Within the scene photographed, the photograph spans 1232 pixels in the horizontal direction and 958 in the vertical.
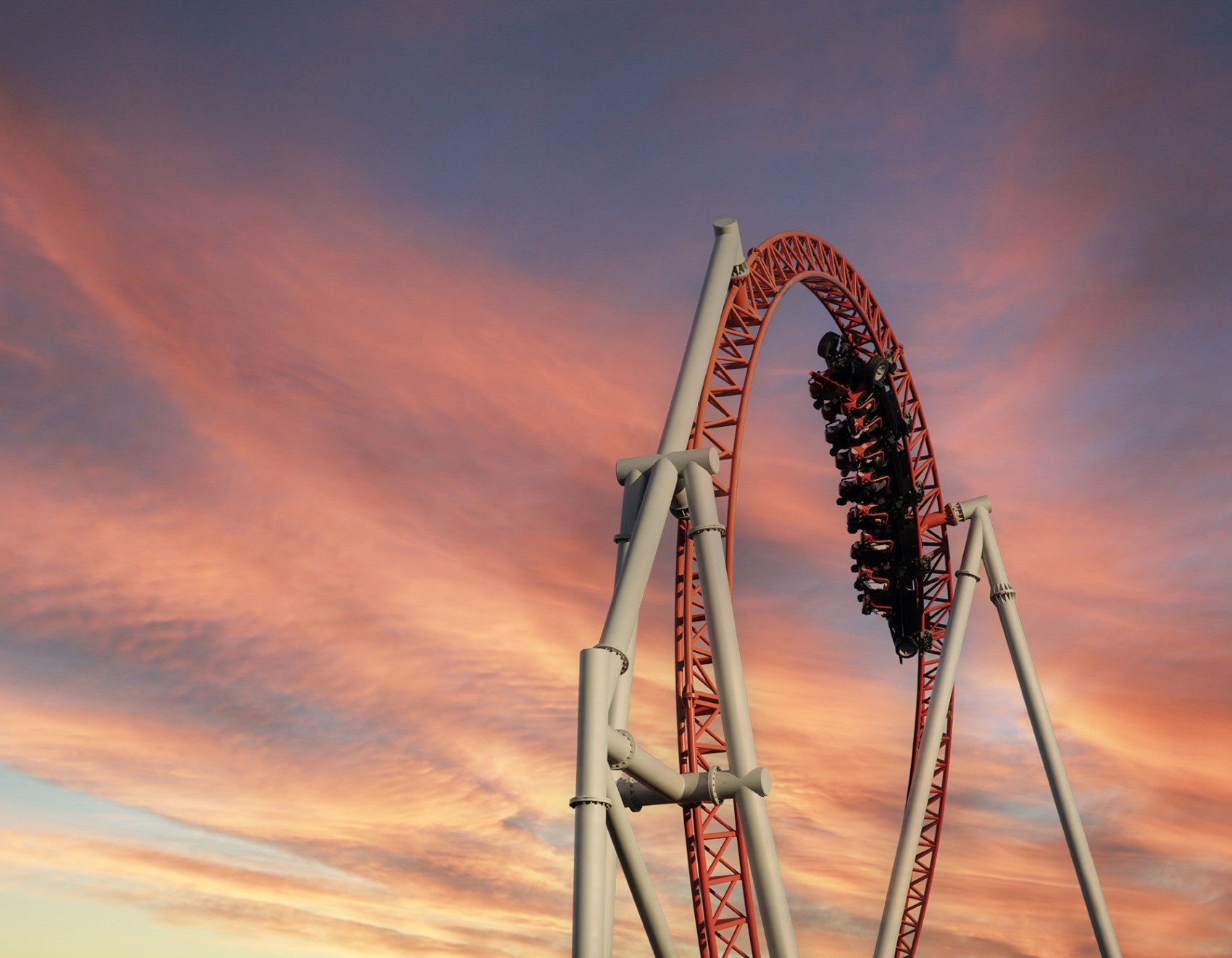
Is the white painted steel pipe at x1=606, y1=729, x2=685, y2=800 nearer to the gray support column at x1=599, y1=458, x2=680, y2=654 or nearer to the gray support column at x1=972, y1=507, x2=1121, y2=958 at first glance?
the gray support column at x1=599, y1=458, x2=680, y2=654

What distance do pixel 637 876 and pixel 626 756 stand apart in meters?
1.93

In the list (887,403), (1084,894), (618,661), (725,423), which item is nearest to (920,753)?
(1084,894)

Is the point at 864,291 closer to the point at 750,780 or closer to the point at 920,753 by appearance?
the point at 920,753

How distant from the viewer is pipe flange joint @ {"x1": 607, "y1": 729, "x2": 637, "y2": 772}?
12812mm

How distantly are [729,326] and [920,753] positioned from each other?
332 inches

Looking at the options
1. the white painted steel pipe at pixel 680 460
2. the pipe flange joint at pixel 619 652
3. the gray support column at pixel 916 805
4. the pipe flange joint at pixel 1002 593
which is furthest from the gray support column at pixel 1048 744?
the pipe flange joint at pixel 619 652

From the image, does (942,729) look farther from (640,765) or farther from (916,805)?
(640,765)

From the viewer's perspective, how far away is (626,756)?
507 inches

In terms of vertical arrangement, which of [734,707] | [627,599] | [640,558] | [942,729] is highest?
[942,729]

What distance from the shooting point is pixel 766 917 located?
13.2m

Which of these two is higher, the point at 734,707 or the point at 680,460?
the point at 680,460

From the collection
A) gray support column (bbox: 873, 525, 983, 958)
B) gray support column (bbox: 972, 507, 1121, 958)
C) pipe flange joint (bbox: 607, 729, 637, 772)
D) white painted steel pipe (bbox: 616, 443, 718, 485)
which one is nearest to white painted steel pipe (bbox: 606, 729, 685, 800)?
pipe flange joint (bbox: 607, 729, 637, 772)

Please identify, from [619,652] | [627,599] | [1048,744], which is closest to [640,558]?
[627,599]

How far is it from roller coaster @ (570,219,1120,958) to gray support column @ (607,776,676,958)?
0.03 m
